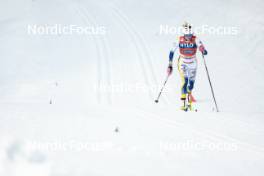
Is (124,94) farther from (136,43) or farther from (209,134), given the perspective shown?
(209,134)

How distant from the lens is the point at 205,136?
6230 millimetres

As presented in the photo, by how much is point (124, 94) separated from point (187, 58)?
2.49 meters

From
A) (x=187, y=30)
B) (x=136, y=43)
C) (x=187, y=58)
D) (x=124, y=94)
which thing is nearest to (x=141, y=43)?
(x=136, y=43)

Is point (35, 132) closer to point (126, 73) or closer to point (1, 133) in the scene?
point (1, 133)

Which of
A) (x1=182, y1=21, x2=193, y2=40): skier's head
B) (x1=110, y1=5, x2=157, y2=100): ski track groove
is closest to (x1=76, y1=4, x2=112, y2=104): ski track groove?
(x1=110, y1=5, x2=157, y2=100): ski track groove

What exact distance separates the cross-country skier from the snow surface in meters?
0.49

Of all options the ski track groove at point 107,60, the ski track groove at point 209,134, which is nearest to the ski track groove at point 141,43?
the ski track groove at point 107,60

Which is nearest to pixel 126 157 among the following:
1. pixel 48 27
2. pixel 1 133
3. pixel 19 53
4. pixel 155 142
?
pixel 155 142

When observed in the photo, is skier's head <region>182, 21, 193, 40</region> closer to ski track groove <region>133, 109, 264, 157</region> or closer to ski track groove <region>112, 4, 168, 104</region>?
ski track groove <region>112, 4, 168, 104</region>

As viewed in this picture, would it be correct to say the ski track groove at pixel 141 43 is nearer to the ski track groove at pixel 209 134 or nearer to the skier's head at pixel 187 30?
the skier's head at pixel 187 30

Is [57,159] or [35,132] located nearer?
[57,159]

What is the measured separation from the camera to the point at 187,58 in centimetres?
896

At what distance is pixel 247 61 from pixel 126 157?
27.2 ft

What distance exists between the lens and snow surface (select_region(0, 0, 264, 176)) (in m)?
5.07
